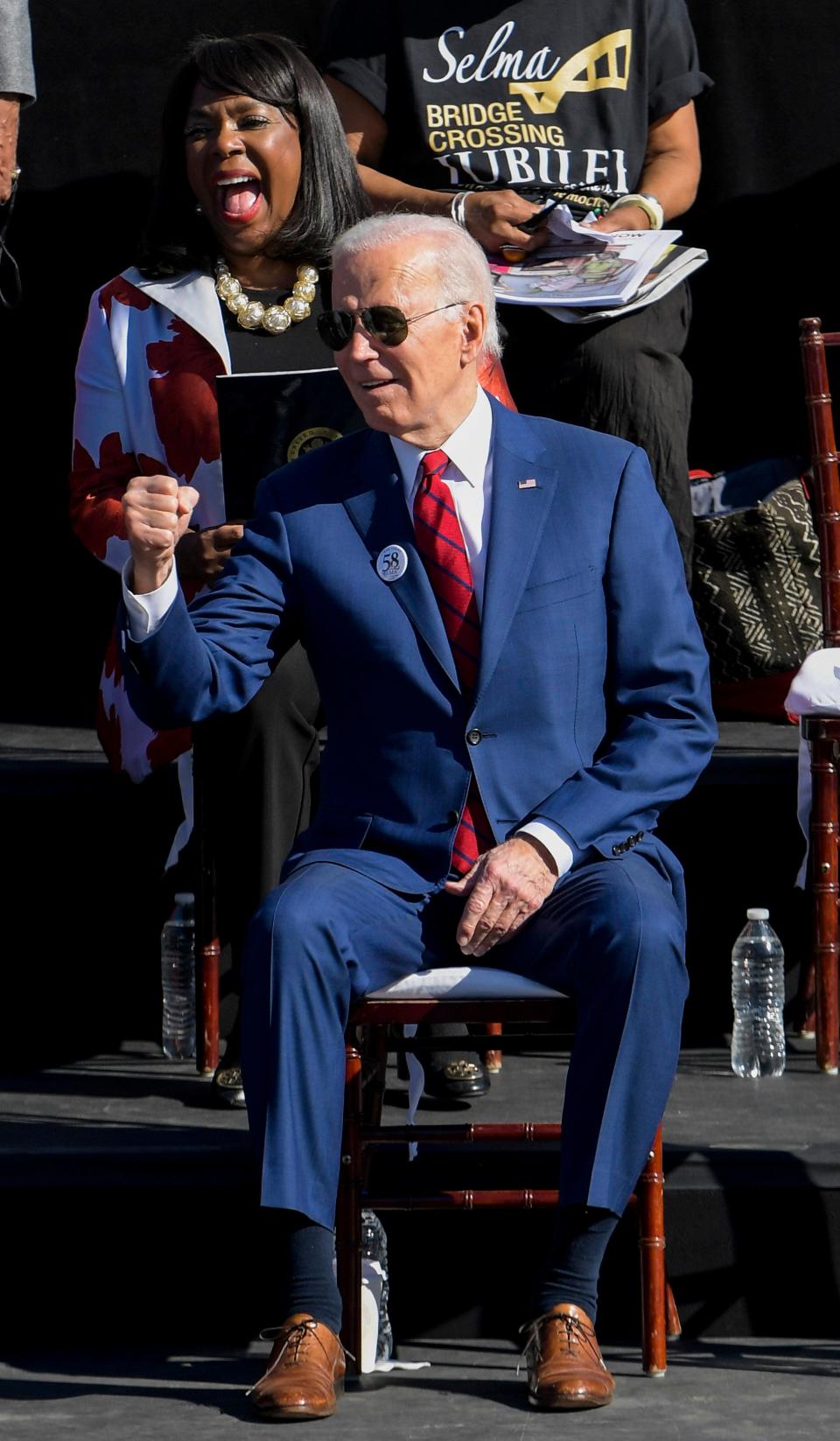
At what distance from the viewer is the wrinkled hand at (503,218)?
4.07 meters

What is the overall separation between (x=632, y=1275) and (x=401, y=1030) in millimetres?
540

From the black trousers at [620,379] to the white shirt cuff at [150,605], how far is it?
1.52m

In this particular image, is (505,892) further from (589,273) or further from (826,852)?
(589,273)

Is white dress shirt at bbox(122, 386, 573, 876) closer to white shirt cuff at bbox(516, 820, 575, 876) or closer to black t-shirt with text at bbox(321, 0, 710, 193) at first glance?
white shirt cuff at bbox(516, 820, 575, 876)

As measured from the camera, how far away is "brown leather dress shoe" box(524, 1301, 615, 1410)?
2705 mm

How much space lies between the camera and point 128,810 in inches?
156

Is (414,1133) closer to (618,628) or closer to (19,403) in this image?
(618,628)

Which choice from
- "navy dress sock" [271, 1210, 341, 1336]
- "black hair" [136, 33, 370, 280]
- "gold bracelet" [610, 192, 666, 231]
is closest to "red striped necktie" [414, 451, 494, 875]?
"navy dress sock" [271, 1210, 341, 1336]

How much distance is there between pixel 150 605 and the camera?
9.27ft

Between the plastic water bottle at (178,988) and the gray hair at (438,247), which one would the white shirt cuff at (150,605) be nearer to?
the gray hair at (438,247)

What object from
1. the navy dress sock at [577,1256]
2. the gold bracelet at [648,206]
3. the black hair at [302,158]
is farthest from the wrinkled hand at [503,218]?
the navy dress sock at [577,1256]

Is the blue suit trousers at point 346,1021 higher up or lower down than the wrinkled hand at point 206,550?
lower down

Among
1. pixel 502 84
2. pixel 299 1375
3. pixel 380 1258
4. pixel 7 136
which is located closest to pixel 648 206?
pixel 502 84

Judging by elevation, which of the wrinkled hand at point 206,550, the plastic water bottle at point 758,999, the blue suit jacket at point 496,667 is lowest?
the plastic water bottle at point 758,999
